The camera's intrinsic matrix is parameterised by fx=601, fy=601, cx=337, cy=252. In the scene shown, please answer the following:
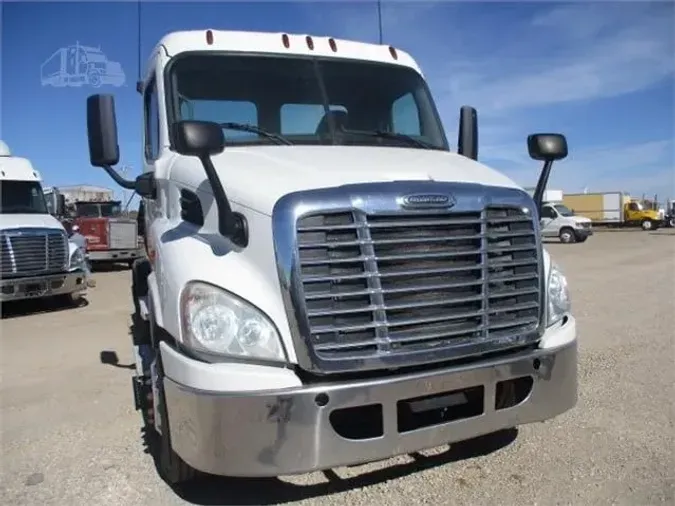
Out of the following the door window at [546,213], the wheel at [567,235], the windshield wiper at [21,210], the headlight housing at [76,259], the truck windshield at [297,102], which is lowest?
the wheel at [567,235]

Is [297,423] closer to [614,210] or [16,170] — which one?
[16,170]

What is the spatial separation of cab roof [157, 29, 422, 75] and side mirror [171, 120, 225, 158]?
4.84 ft

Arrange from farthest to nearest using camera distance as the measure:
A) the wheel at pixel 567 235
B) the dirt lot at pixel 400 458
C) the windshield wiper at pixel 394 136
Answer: the wheel at pixel 567 235 → the windshield wiper at pixel 394 136 → the dirt lot at pixel 400 458

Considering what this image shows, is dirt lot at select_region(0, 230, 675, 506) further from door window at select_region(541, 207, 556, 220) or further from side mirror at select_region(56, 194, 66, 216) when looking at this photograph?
side mirror at select_region(56, 194, 66, 216)

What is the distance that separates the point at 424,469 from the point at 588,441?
1196mm

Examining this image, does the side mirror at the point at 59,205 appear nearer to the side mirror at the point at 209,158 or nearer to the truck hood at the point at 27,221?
the truck hood at the point at 27,221

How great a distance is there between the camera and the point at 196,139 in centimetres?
299

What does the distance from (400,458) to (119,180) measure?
289 cm

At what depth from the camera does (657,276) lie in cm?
1351

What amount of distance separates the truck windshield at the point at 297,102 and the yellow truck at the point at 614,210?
151 ft

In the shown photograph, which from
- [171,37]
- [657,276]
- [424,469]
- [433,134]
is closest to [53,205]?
[171,37]

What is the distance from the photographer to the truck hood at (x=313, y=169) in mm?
2971

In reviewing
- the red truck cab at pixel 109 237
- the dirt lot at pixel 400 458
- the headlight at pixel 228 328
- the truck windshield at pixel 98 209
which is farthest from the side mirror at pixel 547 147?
the truck windshield at pixel 98 209

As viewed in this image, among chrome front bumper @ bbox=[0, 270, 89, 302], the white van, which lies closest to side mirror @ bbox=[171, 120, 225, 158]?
chrome front bumper @ bbox=[0, 270, 89, 302]
